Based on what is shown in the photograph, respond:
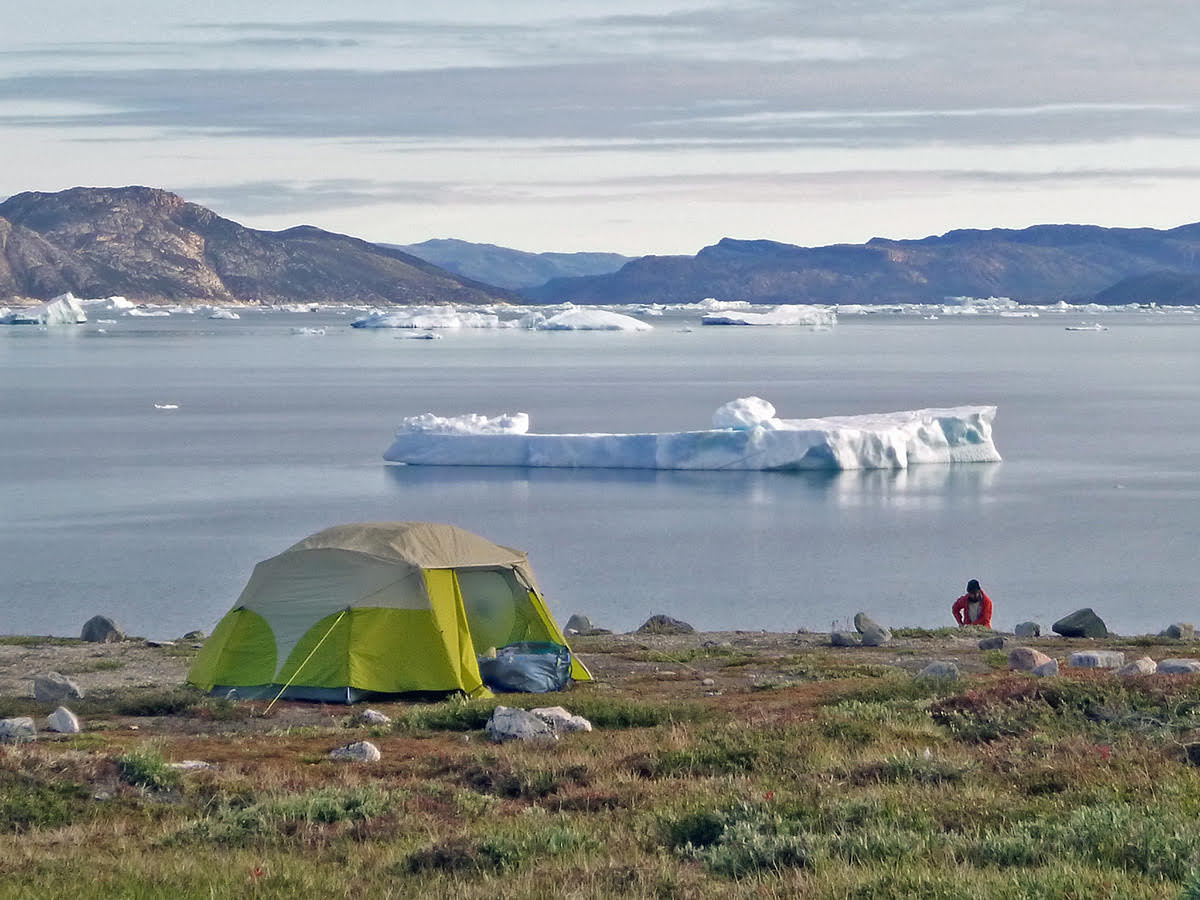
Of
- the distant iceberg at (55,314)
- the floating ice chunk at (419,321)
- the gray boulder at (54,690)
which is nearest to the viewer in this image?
the gray boulder at (54,690)

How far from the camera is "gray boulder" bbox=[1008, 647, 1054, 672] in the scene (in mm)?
15555

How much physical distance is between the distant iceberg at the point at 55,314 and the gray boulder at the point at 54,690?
17505 centimetres

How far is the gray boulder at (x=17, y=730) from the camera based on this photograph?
39.3ft

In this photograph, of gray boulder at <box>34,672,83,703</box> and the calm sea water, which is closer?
gray boulder at <box>34,672,83,703</box>

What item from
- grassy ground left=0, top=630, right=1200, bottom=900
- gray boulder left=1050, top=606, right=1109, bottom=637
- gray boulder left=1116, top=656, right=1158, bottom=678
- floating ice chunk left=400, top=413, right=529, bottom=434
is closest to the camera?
grassy ground left=0, top=630, right=1200, bottom=900

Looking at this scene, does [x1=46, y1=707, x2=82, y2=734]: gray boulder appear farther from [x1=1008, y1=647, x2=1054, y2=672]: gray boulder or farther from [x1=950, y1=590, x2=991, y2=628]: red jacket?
[x1=950, y1=590, x2=991, y2=628]: red jacket

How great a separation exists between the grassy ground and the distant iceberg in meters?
180

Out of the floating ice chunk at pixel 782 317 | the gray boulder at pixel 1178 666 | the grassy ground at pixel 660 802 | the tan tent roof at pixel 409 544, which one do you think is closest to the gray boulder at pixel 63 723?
the grassy ground at pixel 660 802

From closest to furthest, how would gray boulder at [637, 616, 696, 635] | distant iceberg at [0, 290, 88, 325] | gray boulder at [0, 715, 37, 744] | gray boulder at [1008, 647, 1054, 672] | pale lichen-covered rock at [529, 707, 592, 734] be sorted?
gray boulder at [0, 715, 37, 744] → pale lichen-covered rock at [529, 707, 592, 734] → gray boulder at [1008, 647, 1054, 672] → gray boulder at [637, 616, 696, 635] → distant iceberg at [0, 290, 88, 325]

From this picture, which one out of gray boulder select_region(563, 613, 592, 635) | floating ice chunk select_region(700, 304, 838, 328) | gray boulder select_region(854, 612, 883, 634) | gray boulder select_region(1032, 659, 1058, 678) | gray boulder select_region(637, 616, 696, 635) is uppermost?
floating ice chunk select_region(700, 304, 838, 328)

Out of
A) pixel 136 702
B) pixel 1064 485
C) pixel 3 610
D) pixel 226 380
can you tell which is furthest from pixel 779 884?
pixel 226 380

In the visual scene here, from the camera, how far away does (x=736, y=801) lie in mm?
8180

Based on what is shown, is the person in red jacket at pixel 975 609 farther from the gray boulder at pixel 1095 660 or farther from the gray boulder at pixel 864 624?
the gray boulder at pixel 1095 660

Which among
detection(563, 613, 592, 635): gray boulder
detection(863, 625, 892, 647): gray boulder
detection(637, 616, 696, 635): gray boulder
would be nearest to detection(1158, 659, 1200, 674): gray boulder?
detection(863, 625, 892, 647): gray boulder
